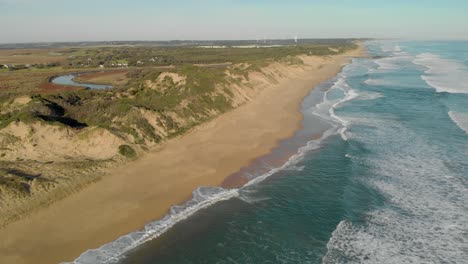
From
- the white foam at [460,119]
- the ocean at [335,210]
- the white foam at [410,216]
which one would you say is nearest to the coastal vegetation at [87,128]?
the ocean at [335,210]

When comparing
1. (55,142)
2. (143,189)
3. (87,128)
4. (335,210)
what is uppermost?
(87,128)

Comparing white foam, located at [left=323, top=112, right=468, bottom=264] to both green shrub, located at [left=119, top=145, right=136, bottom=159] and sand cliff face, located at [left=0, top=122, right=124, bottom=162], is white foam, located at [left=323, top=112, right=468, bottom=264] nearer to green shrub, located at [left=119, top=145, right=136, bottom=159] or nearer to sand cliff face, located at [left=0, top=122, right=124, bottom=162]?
green shrub, located at [left=119, top=145, right=136, bottom=159]

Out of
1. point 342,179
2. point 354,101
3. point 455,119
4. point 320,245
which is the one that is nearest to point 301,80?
point 354,101

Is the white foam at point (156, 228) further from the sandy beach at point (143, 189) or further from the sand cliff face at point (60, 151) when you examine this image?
the sand cliff face at point (60, 151)

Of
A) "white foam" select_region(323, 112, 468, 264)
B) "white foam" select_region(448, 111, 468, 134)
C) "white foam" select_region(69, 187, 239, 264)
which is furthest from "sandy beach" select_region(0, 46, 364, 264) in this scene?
"white foam" select_region(448, 111, 468, 134)

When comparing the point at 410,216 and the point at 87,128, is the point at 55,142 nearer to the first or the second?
the point at 87,128

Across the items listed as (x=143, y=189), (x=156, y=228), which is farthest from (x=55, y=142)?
(x=156, y=228)
